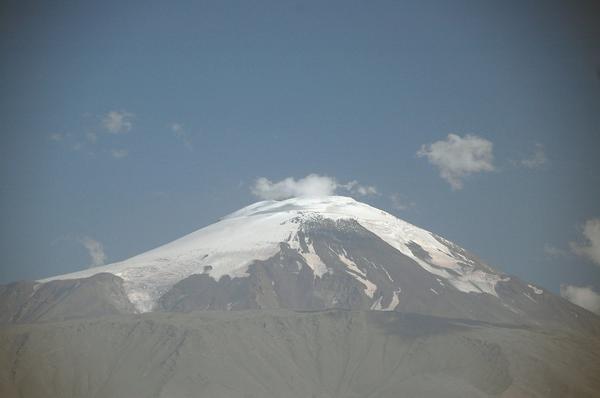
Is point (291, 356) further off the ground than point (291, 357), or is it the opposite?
point (291, 356)

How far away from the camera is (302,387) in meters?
156

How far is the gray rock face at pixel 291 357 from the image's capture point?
15038 centimetres

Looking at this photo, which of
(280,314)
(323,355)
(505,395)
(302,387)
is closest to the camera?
(505,395)

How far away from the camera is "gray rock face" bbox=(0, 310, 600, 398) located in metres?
150

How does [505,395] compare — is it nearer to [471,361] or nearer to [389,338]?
[471,361]

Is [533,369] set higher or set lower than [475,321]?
lower

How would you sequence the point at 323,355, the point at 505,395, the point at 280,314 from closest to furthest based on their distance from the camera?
the point at 505,395, the point at 323,355, the point at 280,314

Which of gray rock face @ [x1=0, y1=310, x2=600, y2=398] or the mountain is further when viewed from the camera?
the mountain

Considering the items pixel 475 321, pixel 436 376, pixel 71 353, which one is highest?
pixel 475 321

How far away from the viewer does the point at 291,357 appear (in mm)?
166750

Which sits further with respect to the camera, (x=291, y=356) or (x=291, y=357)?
(x=291, y=356)

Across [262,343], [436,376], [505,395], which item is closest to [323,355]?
[262,343]

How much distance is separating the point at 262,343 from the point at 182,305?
1368 inches

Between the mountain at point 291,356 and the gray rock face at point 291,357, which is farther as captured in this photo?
the mountain at point 291,356
